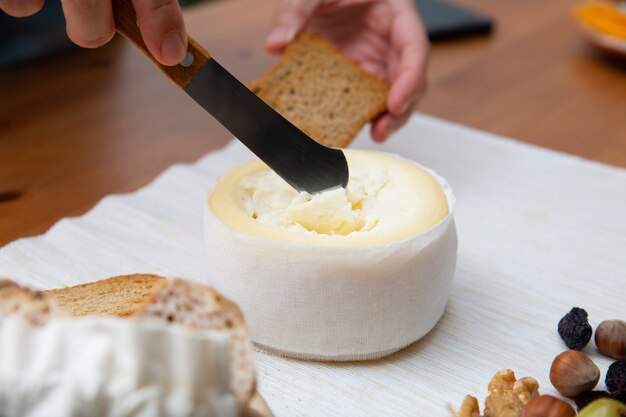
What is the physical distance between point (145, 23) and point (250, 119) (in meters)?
0.24

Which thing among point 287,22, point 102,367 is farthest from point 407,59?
point 102,367

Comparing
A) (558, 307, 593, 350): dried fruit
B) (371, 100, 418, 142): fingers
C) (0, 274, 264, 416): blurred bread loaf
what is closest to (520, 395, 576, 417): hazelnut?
(558, 307, 593, 350): dried fruit

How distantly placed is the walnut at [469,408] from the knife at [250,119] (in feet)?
1.46

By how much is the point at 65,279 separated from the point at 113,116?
820mm

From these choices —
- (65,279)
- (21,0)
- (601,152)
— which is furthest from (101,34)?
(601,152)

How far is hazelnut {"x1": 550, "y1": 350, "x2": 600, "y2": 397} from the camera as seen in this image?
1187 millimetres

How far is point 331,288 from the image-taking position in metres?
1.20

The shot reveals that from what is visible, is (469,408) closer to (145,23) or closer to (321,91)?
(145,23)

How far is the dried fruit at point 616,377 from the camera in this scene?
118 centimetres

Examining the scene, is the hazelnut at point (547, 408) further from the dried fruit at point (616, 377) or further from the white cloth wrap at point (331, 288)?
the white cloth wrap at point (331, 288)

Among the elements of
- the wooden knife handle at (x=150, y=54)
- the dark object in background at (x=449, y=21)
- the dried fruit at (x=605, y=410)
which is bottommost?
the dark object in background at (x=449, y=21)


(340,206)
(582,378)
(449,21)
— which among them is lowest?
(449,21)

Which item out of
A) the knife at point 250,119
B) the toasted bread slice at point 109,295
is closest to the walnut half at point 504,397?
the knife at point 250,119

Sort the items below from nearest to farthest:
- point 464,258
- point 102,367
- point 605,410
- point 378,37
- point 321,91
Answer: point 102,367, point 605,410, point 464,258, point 321,91, point 378,37
